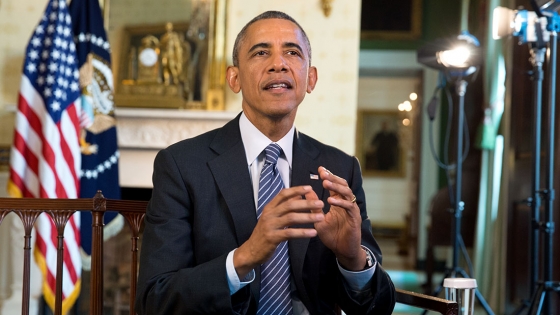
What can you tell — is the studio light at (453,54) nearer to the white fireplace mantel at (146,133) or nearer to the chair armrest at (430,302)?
the white fireplace mantel at (146,133)

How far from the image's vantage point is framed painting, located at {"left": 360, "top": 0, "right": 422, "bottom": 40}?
8.68 m

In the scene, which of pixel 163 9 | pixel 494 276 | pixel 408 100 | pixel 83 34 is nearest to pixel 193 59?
pixel 163 9

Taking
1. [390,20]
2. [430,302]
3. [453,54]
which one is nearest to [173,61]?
[453,54]

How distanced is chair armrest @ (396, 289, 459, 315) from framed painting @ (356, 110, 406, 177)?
767 centimetres

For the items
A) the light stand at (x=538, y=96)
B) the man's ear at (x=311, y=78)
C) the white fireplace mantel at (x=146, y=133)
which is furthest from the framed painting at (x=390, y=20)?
the man's ear at (x=311, y=78)

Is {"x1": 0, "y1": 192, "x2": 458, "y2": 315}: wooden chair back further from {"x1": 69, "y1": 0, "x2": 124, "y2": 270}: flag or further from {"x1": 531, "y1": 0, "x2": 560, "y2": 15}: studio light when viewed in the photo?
{"x1": 531, "y1": 0, "x2": 560, "y2": 15}: studio light

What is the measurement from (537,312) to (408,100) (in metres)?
6.56

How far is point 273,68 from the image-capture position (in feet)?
5.79

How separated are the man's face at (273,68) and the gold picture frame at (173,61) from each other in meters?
2.48

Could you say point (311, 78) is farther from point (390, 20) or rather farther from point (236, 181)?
point (390, 20)

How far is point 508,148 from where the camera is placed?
5.04 metres

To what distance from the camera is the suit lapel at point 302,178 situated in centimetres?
176

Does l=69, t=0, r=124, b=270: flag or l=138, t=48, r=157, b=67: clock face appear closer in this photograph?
l=69, t=0, r=124, b=270: flag

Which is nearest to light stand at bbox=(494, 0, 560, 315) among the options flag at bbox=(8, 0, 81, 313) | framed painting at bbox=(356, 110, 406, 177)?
flag at bbox=(8, 0, 81, 313)
